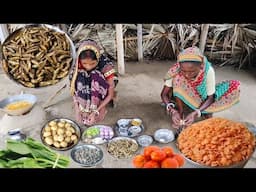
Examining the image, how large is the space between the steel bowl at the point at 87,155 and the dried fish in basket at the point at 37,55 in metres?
0.44

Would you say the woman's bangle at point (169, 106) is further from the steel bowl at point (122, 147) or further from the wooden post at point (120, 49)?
the wooden post at point (120, 49)

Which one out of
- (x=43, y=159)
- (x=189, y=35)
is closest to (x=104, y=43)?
(x=189, y=35)

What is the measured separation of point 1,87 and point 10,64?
1.24ft

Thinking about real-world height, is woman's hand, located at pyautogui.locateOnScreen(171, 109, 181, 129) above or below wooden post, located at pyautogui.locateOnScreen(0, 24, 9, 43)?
below

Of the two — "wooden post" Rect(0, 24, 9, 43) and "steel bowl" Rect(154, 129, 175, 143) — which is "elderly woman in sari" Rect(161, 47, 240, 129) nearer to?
"steel bowl" Rect(154, 129, 175, 143)

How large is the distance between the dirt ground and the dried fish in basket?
223 millimetres

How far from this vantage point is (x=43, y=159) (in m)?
2.51

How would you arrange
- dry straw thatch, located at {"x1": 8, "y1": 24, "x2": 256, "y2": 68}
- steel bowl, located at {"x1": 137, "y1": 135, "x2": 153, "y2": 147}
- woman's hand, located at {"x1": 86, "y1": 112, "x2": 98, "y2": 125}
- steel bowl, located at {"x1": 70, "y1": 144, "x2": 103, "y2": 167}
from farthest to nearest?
dry straw thatch, located at {"x1": 8, "y1": 24, "x2": 256, "y2": 68}
woman's hand, located at {"x1": 86, "y1": 112, "x2": 98, "y2": 125}
steel bowl, located at {"x1": 137, "y1": 135, "x2": 153, "y2": 147}
steel bowl, located at {"x1": 70, "y1": 144, "x2": 103, "y2": 167}

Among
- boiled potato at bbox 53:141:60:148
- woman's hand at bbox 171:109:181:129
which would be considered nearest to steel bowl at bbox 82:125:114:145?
boiled potato at bbox 53:141:60:148

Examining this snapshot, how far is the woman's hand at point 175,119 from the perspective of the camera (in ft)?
8.91

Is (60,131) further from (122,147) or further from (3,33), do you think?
(3,33)

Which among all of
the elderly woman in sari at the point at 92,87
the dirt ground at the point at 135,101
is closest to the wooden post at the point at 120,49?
the dirt ground at the point at 135,101

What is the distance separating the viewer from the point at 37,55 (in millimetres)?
2688

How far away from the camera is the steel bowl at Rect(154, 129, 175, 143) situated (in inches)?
105
